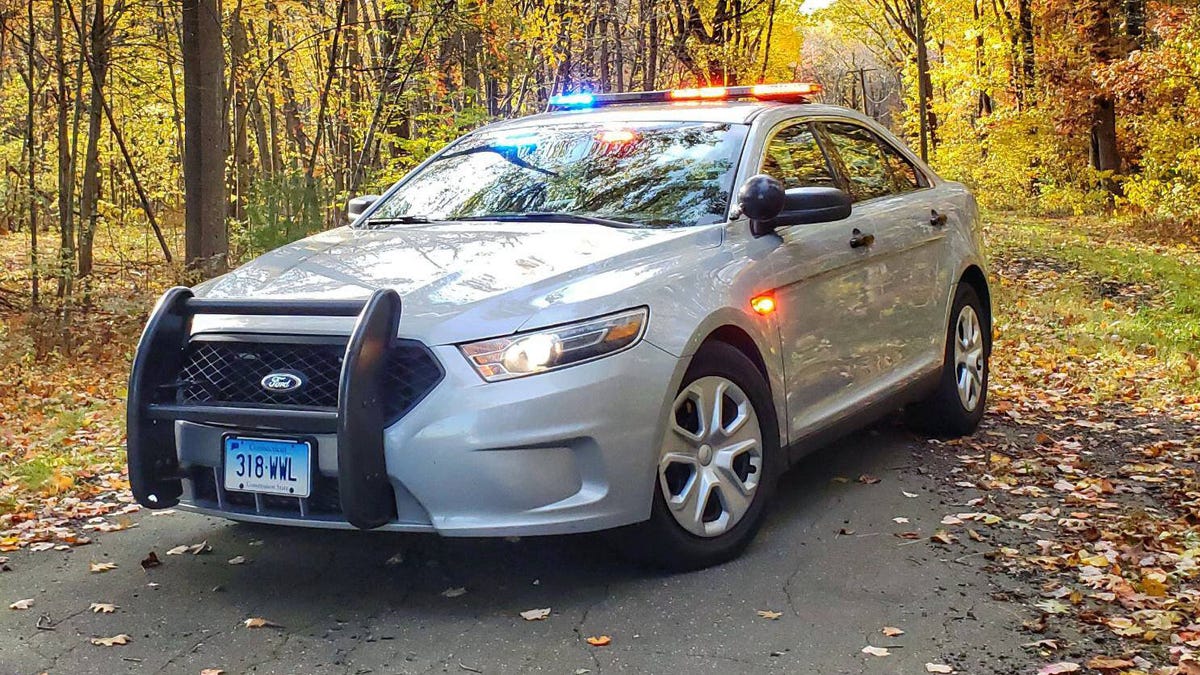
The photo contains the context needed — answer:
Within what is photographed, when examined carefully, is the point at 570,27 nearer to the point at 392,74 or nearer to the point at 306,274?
the point at 392,74

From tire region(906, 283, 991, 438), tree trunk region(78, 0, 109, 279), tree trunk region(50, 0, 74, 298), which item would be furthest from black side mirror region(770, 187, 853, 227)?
tree trunk region(78, 0, 109, 279)

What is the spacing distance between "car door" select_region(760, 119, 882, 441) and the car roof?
5.5 inches

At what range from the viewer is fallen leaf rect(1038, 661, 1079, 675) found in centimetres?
336

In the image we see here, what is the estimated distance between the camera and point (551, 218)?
4.79 m

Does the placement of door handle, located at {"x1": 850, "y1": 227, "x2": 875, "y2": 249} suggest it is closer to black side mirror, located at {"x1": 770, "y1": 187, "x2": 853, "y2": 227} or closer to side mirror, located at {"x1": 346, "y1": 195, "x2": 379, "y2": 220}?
black side mirror, located at {"x1": 770, "y1": 187, "x2": 853, "y2": 227}

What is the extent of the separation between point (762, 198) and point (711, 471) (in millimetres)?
1077

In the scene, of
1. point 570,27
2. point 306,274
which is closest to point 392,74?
point 570,27

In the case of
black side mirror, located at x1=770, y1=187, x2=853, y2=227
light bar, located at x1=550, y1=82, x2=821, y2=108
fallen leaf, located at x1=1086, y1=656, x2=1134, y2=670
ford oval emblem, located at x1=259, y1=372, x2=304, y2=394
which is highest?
light bar, located at x1=550, y1=82, x2=821, y2=108

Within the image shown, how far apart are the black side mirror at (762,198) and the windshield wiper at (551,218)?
0.44m

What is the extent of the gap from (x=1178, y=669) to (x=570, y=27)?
15.6m

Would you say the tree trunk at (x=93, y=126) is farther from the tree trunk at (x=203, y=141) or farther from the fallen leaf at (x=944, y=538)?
the fallen leaf at (x=944, y=538)

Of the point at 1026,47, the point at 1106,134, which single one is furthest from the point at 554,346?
the point at 1026,47

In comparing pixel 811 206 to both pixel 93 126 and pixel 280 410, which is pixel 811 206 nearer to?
pixel 280 410

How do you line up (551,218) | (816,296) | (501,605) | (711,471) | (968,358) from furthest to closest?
(968,358)
(816,296)
(551,218)
(711,471)
(501,605)
